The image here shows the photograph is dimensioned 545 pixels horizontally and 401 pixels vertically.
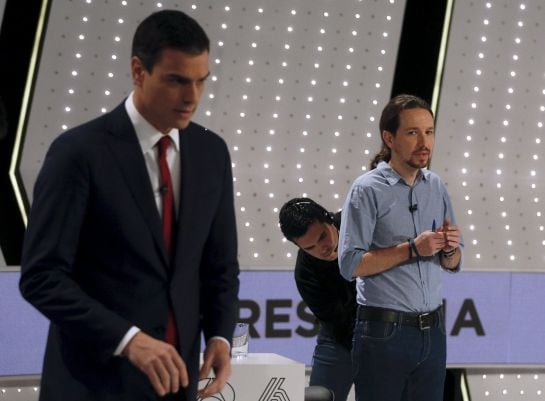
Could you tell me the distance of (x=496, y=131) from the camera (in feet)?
16.9

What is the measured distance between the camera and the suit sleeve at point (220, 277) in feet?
5.75

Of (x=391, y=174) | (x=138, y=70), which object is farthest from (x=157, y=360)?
(x=391, y=174)

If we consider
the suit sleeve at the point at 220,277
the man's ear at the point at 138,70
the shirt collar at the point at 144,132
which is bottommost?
the suit sleeve at the point at 220,277

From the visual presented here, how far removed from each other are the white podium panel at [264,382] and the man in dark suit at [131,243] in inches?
44.6

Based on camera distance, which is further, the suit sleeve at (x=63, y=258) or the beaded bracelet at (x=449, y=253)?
the beaded bracelet at (x=449, y=253)

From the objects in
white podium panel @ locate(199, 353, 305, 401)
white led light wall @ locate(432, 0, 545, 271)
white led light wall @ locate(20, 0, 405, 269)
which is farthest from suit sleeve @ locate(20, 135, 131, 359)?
white led light wall @ locate(432, 0, 545, 271)

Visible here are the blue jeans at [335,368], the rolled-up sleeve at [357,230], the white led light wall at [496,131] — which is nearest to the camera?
the rolled-up sleeve at [357,230]

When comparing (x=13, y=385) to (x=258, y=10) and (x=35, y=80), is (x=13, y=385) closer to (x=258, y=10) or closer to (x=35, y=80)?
(x=35, y=80)

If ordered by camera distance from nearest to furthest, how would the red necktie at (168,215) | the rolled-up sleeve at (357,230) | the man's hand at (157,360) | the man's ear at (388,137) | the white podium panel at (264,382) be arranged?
the man's hand at (157,360) → the red necktie at (168,215) → the white podium panel at (264,382) → the rolled-up sleeve at (357,230) → the man's ear at (388,137)

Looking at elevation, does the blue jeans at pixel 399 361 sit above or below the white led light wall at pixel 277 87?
below

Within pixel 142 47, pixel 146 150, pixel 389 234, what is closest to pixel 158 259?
pixel 146 150

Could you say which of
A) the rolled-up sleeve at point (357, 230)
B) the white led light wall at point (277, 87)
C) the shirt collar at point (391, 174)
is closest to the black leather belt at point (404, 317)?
the rolled-up sleeve at point (357, 230)

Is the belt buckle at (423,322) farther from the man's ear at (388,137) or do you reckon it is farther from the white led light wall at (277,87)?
the white led light wall at (277,87)

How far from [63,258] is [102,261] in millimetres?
72
